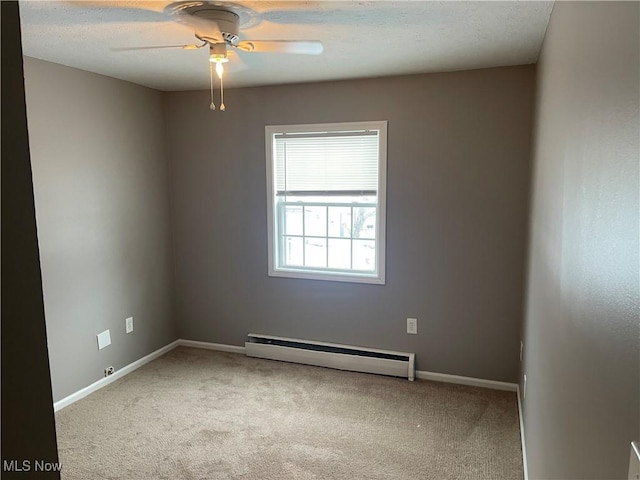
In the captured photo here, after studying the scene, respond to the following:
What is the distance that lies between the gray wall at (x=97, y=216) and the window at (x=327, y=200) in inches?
42.3

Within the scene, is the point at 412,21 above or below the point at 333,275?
above

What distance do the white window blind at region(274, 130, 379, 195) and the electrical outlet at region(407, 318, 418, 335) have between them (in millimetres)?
1075

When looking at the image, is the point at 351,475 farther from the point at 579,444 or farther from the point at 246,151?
the point at 246,151

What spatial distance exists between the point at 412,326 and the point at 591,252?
2.63 metres

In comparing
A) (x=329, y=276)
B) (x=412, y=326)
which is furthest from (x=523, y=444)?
(x=329, y=276)

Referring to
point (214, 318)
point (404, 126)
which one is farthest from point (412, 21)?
point (214, 318)

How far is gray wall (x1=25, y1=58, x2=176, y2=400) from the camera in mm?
3064

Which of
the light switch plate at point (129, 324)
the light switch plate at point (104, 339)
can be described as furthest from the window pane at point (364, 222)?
the light switch plate at point (104, 339)

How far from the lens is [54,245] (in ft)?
10.2

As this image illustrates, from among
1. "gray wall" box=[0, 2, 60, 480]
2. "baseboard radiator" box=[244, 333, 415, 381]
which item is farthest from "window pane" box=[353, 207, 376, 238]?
"gray wall" box=[0, 2, 60, 480]

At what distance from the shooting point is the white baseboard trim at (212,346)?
4191mm

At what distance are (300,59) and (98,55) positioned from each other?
1276mm

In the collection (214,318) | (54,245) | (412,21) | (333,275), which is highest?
(412,21)

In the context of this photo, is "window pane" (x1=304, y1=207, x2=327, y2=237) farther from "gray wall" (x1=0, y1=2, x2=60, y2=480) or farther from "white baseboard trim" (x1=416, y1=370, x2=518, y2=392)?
"gray wall" (x1=0, y1=2, x2=60, y2=480)
